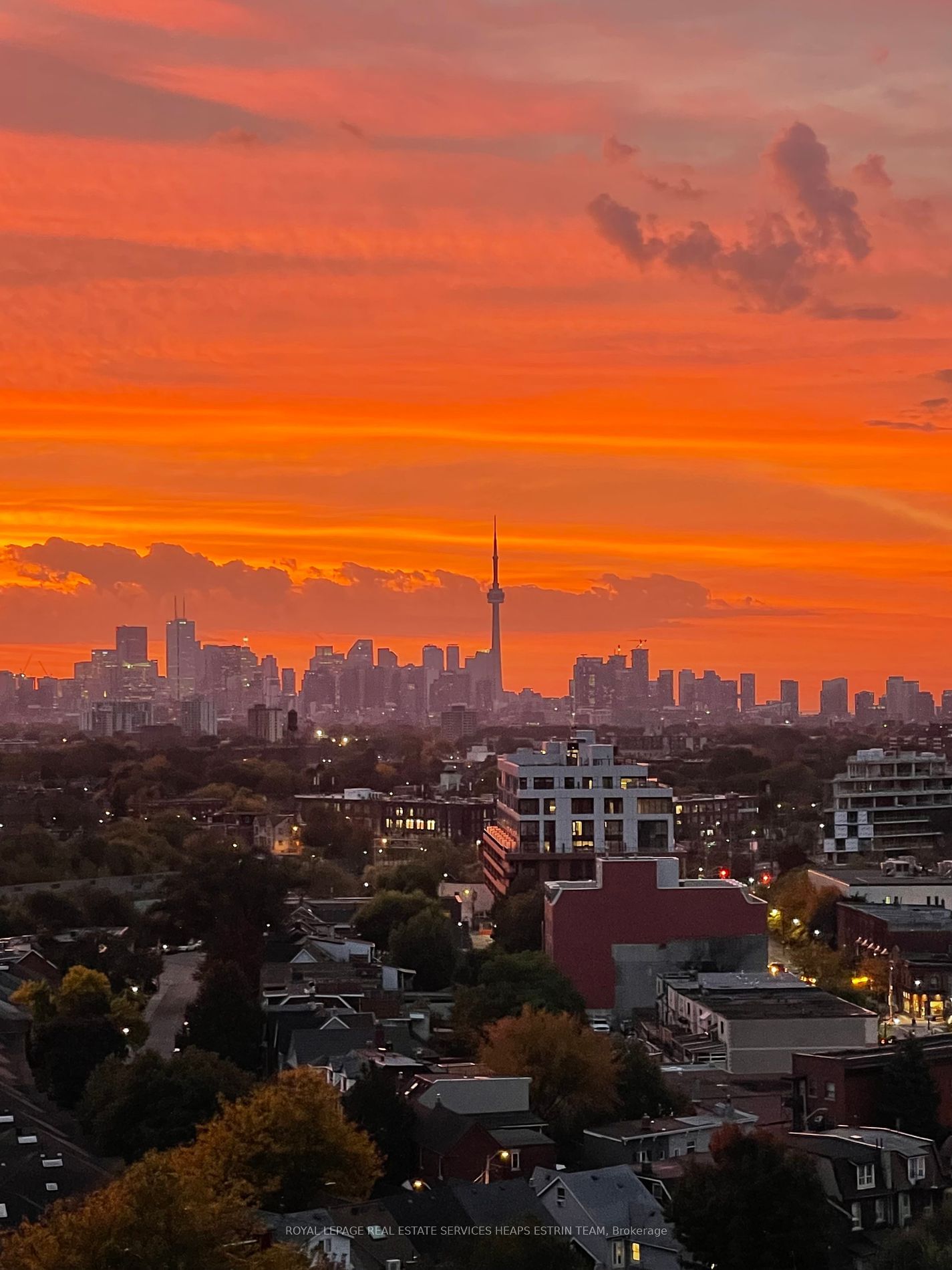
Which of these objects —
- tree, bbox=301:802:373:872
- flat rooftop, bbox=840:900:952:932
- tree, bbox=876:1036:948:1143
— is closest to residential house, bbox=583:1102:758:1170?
tree, bbox=876:1036:948:1143

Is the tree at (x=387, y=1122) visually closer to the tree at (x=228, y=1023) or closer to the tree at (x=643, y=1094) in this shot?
the tree at (x=643, y=1094)

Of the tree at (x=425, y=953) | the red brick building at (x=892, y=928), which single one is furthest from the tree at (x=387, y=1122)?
the red brick building at (x=892, y=928)

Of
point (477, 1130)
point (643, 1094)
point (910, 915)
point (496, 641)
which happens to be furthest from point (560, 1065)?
point (496, 641)

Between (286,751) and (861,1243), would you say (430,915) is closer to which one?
(861,1243)

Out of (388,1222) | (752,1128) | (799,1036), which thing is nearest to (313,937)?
(799,1036)

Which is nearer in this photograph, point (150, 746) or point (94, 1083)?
point (94, 1083)

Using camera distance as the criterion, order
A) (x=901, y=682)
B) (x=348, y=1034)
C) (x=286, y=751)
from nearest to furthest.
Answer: (x=348, y=1034), (x=286, y=751), (x=901, y=682)
